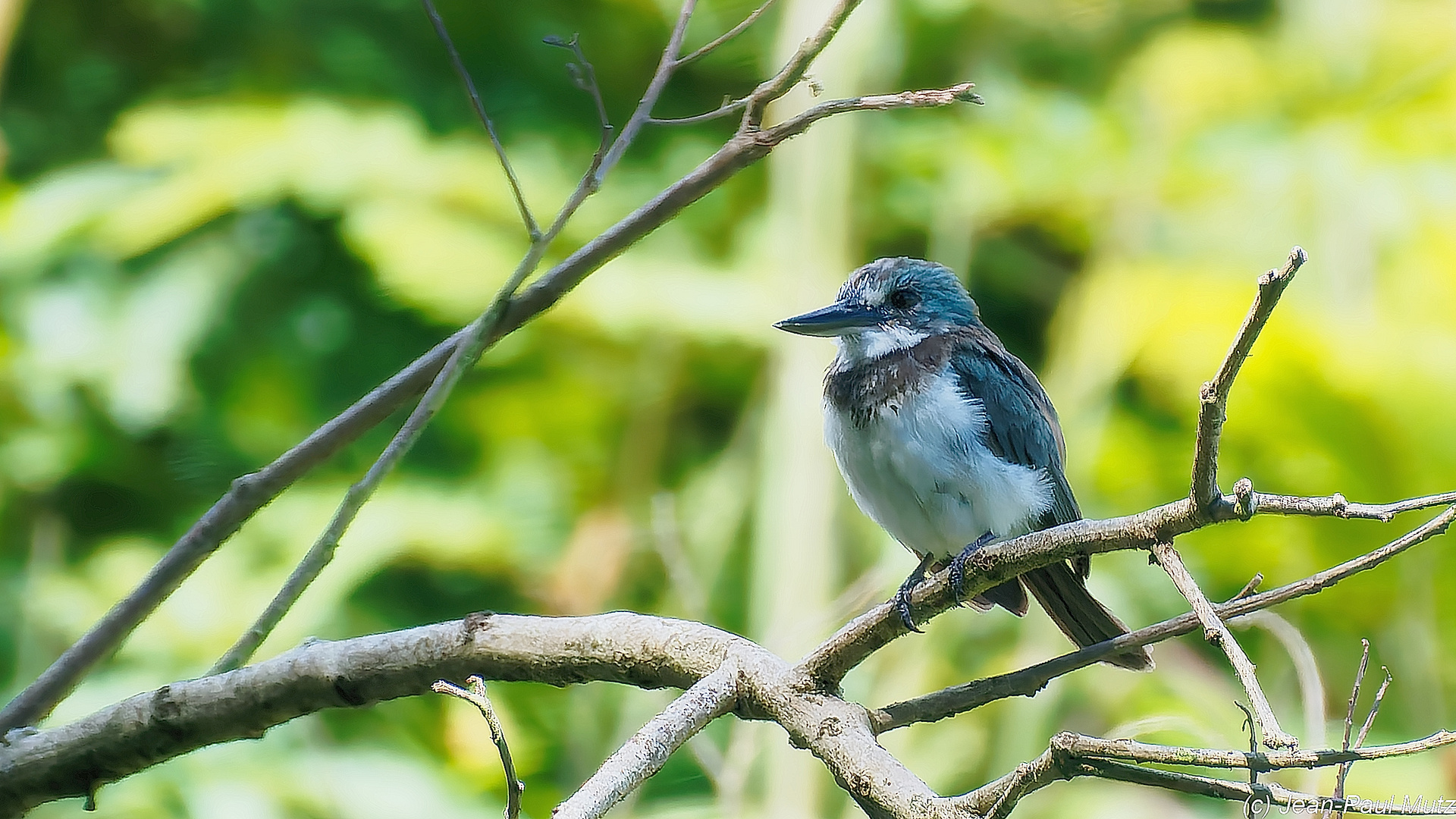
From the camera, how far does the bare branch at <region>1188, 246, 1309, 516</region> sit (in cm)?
74

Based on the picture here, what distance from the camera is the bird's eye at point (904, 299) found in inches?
81.8

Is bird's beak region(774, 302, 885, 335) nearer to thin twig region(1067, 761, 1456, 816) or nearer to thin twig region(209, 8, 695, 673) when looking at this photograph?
thin twig region(209, 8, 695, 673)

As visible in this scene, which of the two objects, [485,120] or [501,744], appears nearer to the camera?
[501,744]

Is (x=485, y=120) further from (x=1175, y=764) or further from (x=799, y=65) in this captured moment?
(x=1175, y=764)

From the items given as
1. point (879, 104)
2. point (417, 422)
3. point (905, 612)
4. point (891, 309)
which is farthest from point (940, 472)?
point (417, 422)

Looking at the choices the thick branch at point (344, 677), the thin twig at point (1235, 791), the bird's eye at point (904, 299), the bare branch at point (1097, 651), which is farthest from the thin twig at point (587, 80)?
the bird's eye at point (904, 299)

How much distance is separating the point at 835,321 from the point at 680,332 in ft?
5.38

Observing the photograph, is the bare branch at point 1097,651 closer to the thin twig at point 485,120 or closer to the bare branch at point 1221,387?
the bare branch at point 1221,387

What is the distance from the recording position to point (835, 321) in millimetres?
1937

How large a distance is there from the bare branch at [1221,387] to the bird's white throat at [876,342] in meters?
1.11

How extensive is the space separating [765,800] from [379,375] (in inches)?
74.2

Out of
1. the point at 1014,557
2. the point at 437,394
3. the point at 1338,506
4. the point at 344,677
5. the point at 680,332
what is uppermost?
the point at 680,332

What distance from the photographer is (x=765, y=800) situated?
2.91 m

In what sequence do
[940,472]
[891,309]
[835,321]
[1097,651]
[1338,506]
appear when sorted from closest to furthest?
1. [1338,506]
2. [1097,651]
3. [940,472]
4. [835,321]
5. [891,309]
